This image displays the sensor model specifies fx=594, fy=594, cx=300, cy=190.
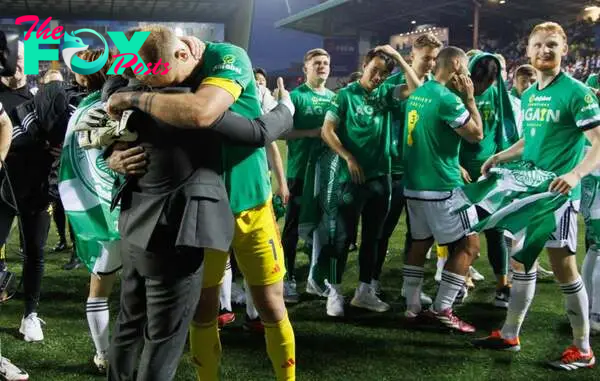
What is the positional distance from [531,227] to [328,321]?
5.40 feet

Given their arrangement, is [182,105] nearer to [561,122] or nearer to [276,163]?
[276,163]

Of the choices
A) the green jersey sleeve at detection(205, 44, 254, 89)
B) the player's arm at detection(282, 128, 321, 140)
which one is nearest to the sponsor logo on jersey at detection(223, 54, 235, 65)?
the green jersey sleeve at detection(205, 44, 254, 89)

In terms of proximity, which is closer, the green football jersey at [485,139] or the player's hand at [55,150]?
the player's hand at [55,150]

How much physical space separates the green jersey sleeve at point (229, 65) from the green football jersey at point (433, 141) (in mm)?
1866

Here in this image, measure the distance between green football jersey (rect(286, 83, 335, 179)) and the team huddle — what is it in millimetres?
12

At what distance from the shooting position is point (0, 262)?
15.6 ft

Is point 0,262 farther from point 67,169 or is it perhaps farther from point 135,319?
point 135,319

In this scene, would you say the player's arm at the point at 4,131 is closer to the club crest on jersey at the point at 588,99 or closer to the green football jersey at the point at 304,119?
the green football jersey at the point at 304,119

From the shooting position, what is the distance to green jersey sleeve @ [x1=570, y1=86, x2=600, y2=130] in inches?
124

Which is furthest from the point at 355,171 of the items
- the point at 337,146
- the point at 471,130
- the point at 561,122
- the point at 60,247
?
the point at 60,247

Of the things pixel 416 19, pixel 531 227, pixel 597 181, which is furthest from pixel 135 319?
pixel 416 19

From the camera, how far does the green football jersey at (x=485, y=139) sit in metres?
4.59

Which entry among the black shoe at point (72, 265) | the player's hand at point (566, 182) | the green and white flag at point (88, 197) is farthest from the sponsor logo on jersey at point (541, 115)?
the black shoe at point (72, 265)

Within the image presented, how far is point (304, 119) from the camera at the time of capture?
490 centimetres
